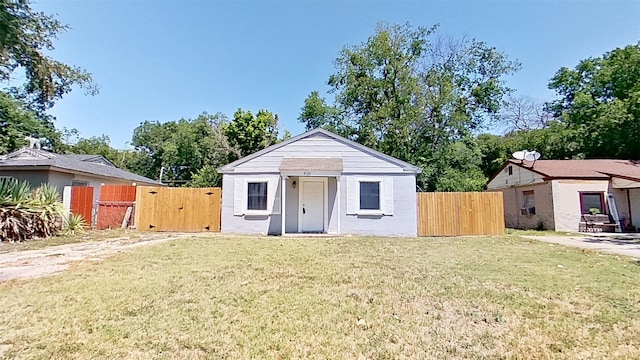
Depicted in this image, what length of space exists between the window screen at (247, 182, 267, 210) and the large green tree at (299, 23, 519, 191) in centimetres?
1191

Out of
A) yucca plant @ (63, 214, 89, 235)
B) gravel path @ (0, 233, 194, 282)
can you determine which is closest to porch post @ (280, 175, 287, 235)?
gravel path @ (0, 233, 194, 282)

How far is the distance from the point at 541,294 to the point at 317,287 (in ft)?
10.2

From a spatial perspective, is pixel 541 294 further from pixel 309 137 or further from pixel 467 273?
pixel 309 137

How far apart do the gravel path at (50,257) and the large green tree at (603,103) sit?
27657 millimetres

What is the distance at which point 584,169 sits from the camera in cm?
1656

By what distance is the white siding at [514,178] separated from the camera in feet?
55.4

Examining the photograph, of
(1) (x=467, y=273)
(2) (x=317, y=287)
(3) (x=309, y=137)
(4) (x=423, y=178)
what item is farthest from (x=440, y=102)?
(2) (x=317, y=287)

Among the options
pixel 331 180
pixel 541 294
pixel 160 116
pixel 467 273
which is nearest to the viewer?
pixel 541 294

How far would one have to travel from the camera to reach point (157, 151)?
120 feet

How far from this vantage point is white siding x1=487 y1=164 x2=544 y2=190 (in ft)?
55.4

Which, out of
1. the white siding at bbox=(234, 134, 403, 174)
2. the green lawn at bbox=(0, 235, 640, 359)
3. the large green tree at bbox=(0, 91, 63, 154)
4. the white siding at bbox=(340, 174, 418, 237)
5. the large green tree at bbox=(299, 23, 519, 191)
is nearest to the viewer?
the green lawn at bbox=(0, 235, 640, 359)

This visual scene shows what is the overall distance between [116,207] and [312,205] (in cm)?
831

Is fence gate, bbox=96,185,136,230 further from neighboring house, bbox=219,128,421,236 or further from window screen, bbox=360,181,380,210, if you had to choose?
window screen, bbox=360,181,380,210

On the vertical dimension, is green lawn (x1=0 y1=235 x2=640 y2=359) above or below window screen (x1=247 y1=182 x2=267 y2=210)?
below
